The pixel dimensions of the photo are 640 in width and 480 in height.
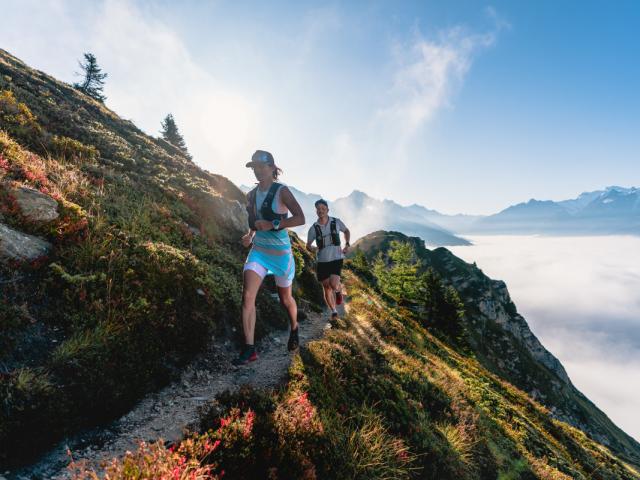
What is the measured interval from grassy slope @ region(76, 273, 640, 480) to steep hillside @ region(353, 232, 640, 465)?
57139mm

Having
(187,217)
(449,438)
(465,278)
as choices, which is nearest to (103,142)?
(187,217)

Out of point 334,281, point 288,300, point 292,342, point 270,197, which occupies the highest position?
point 270,197

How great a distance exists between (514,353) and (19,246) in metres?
92.9

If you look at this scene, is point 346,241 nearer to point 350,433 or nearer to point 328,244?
point 328,244

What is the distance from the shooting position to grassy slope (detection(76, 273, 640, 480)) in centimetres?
309

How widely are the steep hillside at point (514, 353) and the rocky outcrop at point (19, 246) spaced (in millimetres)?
64039

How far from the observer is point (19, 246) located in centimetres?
455

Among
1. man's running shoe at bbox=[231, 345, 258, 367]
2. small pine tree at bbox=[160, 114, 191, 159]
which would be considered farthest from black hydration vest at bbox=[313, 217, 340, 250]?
small pine tree at bbox=[160, 114, 191, 159]

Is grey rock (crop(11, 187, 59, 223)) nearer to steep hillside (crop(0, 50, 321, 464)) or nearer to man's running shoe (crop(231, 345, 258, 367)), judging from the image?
steep hillside (crop(0, 50, 321, 464))

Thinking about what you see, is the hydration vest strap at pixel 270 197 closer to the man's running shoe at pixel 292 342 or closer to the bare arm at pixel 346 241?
the man's running shoe at pixel 292 342

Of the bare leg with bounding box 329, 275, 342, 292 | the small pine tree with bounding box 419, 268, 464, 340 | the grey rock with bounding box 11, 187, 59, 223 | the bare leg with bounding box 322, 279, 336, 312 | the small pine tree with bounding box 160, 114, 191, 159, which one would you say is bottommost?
the small pine tree with bounding box 419, 268, 464, 340

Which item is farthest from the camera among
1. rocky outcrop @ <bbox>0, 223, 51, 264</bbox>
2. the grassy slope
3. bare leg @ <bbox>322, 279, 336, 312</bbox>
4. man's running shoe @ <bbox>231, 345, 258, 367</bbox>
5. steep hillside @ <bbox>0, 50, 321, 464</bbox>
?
bare leg @ <bbox>322, 279, 336, 312</bbox>

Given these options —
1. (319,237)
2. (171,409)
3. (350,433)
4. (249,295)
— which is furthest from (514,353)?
(171,409)

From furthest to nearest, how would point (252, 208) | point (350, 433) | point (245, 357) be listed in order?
1. point (245, 357)
2. point (252, 208)
3. point (350, 433)
